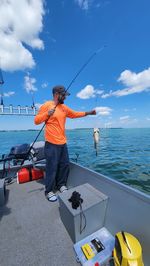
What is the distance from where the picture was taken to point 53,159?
8.12 ft

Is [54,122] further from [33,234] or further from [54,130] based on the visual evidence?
[33,234]

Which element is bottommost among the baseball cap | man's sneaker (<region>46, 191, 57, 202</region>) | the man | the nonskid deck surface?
the nonskid deck surface

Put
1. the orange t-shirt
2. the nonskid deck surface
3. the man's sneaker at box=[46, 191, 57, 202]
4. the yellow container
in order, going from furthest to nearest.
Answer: the man's sneaker at box=[46, 191, 57, 202], the orange t-shirt, the nonskid deck surface, the yellow container

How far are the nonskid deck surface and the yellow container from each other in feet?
1.78

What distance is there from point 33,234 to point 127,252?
1.24 metres

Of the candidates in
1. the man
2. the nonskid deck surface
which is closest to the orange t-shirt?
the man

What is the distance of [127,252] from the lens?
1.21 metres

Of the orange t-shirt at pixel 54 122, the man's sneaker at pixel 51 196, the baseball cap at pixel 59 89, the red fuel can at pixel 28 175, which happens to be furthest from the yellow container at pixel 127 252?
the red fuel can at pixel 28 175

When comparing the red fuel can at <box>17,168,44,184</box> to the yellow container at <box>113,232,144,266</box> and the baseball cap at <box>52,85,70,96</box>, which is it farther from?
the yellow container at <box>113,232,144,266</box>

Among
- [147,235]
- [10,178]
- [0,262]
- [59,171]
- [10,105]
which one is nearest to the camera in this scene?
[147,235]

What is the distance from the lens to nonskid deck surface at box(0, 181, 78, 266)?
5.06 ft

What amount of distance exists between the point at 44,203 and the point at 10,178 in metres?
1.41

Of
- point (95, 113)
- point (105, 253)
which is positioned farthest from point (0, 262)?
point (95, 113)

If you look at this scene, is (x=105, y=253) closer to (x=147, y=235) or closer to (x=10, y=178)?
(x=147, y=235)
